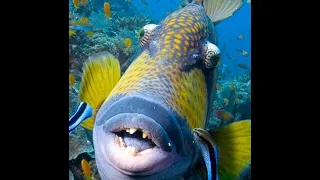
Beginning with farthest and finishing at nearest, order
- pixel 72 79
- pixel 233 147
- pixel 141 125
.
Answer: pixel 72 79 → pixel 233 147 → pixel 141 125

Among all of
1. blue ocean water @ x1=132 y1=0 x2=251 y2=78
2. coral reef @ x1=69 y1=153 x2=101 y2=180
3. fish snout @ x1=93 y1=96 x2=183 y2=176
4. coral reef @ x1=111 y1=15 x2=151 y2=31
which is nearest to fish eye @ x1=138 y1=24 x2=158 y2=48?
blue ocean water @ x1=132 y1=0 x2=251 y2=78

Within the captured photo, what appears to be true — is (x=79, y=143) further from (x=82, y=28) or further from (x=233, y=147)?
(x=233, y=147)

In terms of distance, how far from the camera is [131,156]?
2.17 m

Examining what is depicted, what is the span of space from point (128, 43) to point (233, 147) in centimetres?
119

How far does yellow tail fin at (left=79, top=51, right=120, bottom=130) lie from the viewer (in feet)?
8.84

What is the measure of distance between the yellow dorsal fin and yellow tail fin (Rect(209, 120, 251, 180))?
3.45 ft

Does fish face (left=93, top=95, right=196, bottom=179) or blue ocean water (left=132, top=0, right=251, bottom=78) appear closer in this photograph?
fish face (left=93, top=95, right=196, bottom=179)

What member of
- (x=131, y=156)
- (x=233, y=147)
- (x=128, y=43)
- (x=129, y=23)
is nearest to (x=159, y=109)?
(x=131, y=156)

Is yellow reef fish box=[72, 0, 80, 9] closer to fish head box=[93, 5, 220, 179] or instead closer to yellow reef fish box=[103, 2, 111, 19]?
yellow reef fish box=[103, 2, 111, 19]

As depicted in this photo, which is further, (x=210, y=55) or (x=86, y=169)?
(x=86, y=169)

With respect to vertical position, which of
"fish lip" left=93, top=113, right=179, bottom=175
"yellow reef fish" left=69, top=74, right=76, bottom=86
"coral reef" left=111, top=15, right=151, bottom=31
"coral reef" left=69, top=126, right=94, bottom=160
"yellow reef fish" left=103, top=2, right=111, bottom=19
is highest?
"yellow reef fish" left=103, top=2, right=111, bottom=19

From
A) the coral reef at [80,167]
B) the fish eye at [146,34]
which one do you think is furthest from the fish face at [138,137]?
the coral reef at [80,167]

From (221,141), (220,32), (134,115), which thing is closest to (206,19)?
(220,32)

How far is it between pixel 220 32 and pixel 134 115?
154cm
